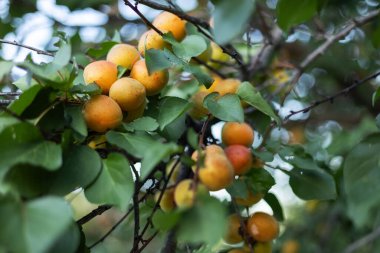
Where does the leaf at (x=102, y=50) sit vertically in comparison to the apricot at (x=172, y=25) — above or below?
below

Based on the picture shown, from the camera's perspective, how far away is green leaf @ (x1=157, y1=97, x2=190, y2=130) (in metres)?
0.68

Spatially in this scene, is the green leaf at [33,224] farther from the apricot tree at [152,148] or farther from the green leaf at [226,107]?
the green leaf at [226,107]

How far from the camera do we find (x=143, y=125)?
2.25ft

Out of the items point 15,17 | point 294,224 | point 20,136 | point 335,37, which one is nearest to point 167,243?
point 20,136

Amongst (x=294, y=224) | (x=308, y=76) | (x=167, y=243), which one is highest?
(x=167, y=243)

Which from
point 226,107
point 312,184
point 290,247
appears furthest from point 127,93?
point 290,247

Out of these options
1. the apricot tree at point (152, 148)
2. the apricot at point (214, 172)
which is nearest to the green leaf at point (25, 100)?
the apricot tree at point (152, 148)

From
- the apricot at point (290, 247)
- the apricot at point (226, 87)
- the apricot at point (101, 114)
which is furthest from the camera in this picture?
the apricot at point (290, 247)

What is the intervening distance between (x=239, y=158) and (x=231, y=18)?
→ 0.27m

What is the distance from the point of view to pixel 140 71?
74 centimetres

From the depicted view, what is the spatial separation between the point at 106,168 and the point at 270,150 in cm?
33

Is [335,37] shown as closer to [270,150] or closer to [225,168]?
[270,150]

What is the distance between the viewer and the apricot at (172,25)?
0.88 metres

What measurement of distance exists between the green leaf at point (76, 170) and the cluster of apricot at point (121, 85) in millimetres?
56
